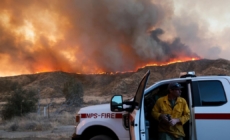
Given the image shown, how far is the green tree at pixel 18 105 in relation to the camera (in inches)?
800

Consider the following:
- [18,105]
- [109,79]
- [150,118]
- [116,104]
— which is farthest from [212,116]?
[109,79]

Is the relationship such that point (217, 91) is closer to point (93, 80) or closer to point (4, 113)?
point (4, 113)

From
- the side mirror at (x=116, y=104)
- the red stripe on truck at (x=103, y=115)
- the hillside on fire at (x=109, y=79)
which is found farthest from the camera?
the hillside on fire at (x=109, y=79)

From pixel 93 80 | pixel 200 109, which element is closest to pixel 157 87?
pixel 200 109

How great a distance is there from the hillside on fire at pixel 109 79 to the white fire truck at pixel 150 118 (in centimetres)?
4418

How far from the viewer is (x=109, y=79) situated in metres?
63.1

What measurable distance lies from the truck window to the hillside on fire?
44.8 metres

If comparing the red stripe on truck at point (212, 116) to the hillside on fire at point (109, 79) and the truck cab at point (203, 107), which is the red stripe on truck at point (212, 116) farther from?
the hillside on fire at point (109, 79)

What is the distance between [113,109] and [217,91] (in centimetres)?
171

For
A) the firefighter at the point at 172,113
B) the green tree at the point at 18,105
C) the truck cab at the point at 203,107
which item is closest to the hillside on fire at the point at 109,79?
the green tree at the point at 18,105

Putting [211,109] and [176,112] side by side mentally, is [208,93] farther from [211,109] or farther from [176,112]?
[176,112]

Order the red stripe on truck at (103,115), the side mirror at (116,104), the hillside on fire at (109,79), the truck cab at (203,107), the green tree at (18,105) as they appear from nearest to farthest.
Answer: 1. the truck cab at (203,107)
2. the side mirror at (116,104)
3. the red stripe on truck at (103,115)
4. the green tree at (18,105)
5. the hillside on fire at (109,79)

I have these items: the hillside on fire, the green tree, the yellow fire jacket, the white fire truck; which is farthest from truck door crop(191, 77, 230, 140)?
the hillside on fire

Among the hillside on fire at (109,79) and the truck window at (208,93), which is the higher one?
the hillside on fire at (109,79)
